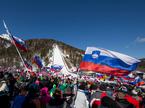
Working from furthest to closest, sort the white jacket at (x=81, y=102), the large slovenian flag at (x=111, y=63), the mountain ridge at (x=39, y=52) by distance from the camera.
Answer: the mountain ridge at (x=39, y=52), the large slovenian flag at (x=111, y=63), the white jacket at (x=81, y=102)

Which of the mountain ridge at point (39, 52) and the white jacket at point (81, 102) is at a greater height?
the mountain ridge at point (39, 52)

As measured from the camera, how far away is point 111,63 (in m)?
10.7

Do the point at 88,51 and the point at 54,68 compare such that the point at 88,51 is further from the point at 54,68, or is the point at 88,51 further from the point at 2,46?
the point at 2,46

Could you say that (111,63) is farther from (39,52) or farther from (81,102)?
(39,52)

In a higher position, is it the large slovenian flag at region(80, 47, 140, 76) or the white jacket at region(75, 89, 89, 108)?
the large slovenian flag at region(80, 47, 140, 76)

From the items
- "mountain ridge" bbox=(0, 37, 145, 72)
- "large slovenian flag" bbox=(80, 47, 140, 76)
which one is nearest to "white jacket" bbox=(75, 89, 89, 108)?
"large slovenian flag" bbox=(80, 47, 140, 76)

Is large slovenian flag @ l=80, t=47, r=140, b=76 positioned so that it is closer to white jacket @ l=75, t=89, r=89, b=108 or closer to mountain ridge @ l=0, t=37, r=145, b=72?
white jacket @ l=75, t=89, r=89, b=108

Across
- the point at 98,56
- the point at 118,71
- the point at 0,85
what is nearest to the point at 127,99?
the point at 118,71

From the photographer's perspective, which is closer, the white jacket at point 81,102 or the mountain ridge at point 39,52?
the white jacket at point 81,102

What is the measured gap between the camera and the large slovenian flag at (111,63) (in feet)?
34.4

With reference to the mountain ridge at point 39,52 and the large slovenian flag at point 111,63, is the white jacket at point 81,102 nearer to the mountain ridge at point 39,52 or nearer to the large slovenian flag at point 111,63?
the large slovenian flag at point 111,63

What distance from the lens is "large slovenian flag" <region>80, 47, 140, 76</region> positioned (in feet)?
34.4

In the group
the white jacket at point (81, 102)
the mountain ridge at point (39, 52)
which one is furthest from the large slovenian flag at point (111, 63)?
the mountain ridge at point (39, 52)

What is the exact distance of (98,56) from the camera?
1122cm
